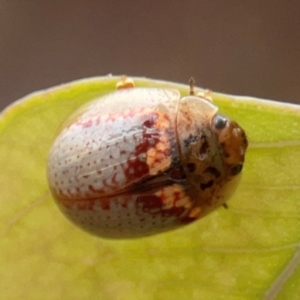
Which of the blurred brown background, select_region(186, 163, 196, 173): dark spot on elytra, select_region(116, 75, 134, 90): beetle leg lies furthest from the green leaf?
the blurred brown background

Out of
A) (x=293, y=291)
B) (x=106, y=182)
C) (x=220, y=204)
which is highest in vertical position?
(x=106, y=182)

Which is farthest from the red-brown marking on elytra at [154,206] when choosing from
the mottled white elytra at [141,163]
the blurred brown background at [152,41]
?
the blurred brown background at [152,41]

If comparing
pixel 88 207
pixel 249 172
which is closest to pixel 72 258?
pixel 88 207

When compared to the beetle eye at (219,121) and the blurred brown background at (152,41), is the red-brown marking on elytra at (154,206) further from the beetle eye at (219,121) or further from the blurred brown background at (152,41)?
the blurred brown background at (152,41)

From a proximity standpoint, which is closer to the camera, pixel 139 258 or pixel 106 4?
pixel 139 258

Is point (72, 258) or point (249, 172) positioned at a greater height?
point (249, 172)

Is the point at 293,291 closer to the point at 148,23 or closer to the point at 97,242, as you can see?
the point at 97,242

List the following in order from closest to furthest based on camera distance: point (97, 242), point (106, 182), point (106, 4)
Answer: point (106, 182)
point (97, 242)
point (106, 4)

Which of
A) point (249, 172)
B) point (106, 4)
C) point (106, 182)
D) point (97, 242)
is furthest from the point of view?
point (106, 4)
